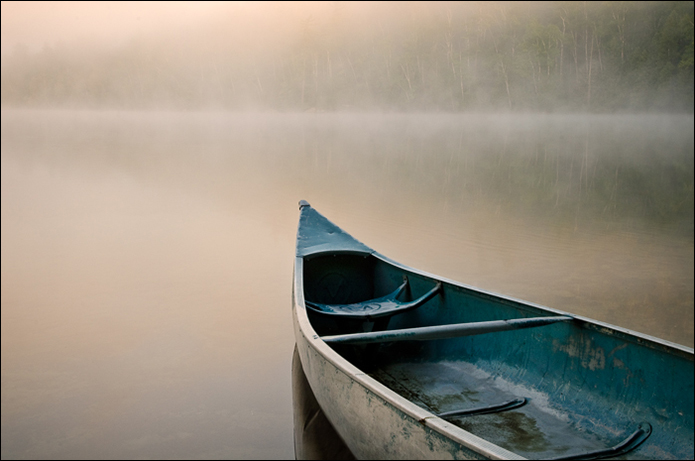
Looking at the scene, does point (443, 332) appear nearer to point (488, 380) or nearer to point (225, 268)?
point (488, 380)

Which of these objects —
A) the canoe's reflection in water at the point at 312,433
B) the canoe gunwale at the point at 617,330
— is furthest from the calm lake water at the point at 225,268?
the canoe gunwale at the point at 617,330

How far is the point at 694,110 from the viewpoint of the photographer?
220ft

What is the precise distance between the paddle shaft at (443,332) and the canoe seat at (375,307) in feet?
2.92

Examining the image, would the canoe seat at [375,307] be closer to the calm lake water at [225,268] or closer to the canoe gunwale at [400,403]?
the canoe gunwale at [400,403]

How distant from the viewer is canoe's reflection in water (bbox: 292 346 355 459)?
3.82 meters

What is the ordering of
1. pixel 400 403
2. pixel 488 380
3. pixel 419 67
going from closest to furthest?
pixel 400 403
pixel 488 380
pixel 419 67

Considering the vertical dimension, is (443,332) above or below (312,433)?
above

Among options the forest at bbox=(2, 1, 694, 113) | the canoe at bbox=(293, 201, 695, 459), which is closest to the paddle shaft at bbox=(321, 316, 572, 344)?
the canoe at bbox=(293, 201, 695, 459)

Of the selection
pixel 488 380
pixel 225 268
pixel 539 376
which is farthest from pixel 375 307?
pixel 225 268

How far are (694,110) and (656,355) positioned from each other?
76100mm

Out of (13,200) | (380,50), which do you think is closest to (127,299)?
(13,200)

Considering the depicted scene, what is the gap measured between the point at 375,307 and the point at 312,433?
124 centimetres

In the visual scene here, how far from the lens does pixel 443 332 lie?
3.66 metres

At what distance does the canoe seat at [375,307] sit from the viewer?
460 centimetres
